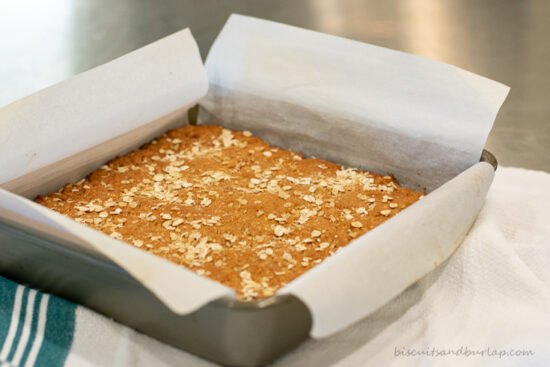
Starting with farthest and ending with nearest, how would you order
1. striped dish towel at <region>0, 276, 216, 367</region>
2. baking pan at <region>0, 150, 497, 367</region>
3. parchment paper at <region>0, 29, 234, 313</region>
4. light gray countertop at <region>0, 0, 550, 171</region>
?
light gray countertop at <region>0, 0, 550, 171</region>, parchment paper at <region>0, 29, 234, 313</region>, striped dish towel at <region>0, 276, 216, 367</region>, baking pan at <region>0, 150, 497, 367</region>

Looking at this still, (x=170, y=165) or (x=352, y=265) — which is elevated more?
(x=352, y=265)

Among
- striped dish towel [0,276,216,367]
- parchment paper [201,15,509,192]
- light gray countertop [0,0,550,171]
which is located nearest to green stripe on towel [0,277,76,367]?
striped dish towel [0,276,216,367]

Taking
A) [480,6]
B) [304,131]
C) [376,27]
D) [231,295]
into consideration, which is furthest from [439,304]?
[480,6]

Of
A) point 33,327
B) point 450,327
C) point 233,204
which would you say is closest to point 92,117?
point 233,204

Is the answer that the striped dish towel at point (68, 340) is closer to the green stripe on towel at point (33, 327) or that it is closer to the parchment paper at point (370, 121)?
the green stripe on towel at point (33, 327)

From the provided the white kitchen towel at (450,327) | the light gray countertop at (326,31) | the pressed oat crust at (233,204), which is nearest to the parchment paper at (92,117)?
the pressed oat crust at (233,204)

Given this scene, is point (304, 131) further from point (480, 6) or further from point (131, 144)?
point (480, 6)

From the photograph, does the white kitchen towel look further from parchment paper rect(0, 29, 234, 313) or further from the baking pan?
parchment paper rect(0, 29, 234, 313)
